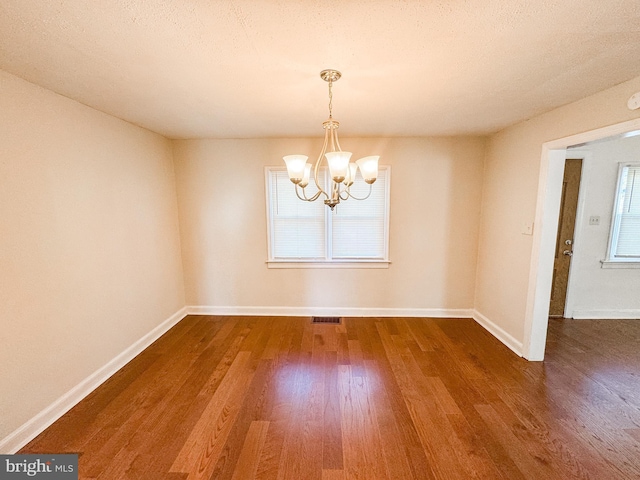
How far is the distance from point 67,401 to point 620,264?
598 cm

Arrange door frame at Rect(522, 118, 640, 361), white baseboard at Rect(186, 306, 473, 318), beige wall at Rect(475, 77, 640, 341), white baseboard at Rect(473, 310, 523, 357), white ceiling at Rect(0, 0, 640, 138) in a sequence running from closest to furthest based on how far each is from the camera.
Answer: white ceiling at Rect(0, 0, 640, 138)
beige wall at Rect(475, 77, 640, 341)
door frame at Rect(522, 118, 640, 361)
white baseboard at Rect(473, 310, 523, 357)
white baseboard at Rect(186, 306, 473, 318)

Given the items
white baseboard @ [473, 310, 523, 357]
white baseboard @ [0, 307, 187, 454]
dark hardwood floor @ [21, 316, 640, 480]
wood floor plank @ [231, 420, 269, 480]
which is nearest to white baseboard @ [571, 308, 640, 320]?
dark hardwood floor @ [21, 316, 640, 480]

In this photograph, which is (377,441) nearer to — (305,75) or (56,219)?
(305,75)

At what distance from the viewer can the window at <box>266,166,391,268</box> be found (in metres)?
3.39

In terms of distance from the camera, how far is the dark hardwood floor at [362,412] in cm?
153

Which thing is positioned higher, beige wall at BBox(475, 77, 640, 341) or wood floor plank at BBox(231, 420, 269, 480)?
beige wall at BBox(475, 77, 640, 341)

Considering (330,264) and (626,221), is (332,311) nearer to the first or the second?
(330,264)

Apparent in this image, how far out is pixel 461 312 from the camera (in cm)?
354

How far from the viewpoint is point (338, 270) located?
139 inches

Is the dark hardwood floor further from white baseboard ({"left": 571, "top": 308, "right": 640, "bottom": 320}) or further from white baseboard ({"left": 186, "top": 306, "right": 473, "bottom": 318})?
white baseboard ({"left": 186, "top": 306, "right": 473, "bottom": 318})

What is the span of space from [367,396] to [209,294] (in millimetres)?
2512

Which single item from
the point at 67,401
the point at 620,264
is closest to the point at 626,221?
the point at 620,264

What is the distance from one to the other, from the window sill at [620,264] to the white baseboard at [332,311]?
1.74 m

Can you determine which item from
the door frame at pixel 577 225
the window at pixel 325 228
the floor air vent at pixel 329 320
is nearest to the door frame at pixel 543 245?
the door frame at pixel 577 225
